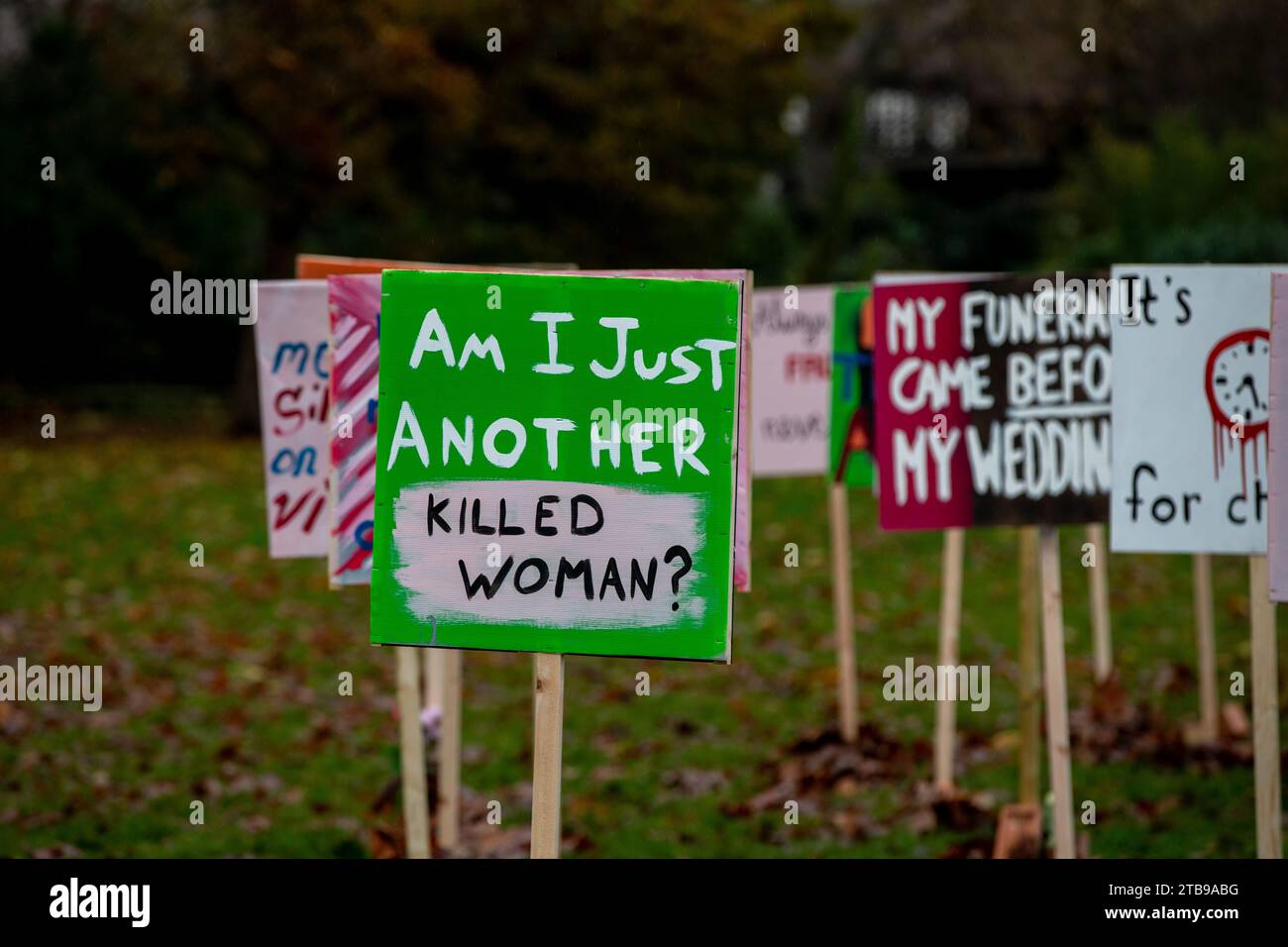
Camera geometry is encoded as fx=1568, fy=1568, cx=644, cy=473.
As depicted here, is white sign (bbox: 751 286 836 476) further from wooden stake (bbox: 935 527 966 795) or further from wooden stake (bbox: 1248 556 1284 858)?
wooden stake (bbox: 1248 556 1284 858)

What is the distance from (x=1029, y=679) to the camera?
248 inches

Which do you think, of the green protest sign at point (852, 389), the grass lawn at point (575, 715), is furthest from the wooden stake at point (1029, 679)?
the green protest sign at point (852, 389)

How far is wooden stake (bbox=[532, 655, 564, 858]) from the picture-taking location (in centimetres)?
409

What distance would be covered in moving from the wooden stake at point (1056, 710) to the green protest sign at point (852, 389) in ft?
6.41

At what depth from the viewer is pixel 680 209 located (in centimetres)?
→ 2506

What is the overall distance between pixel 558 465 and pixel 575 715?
4.87m

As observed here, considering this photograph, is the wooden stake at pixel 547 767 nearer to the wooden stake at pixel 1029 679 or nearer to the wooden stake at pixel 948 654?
the wooden stake at pixel 1029 679

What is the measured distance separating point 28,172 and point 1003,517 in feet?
66.7

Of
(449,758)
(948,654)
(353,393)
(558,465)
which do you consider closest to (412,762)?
(449,758)

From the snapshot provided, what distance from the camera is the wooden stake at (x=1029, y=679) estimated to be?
20.4ft

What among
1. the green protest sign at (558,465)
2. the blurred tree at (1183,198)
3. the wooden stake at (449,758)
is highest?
the blurred tree at (1183,198)

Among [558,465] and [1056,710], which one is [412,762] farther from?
[1056,710]
